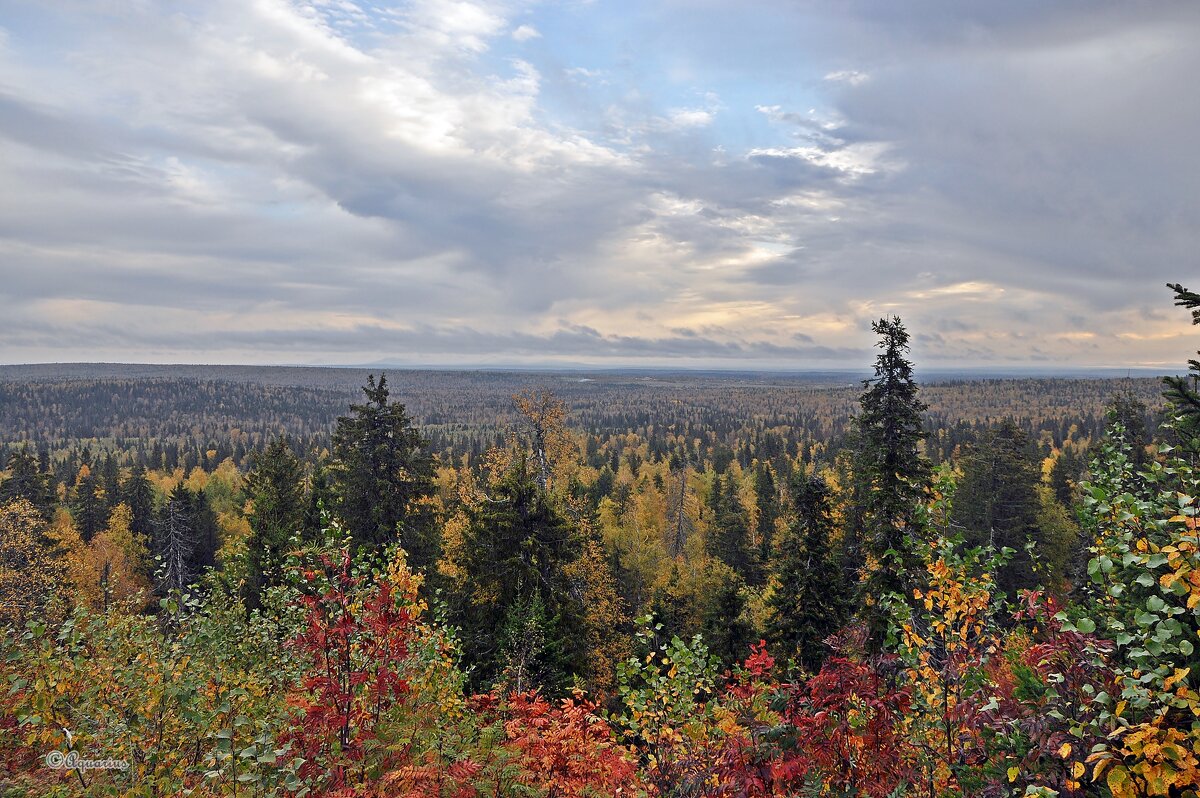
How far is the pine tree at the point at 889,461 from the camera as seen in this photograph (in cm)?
2069

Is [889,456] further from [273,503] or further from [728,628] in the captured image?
[273,503]

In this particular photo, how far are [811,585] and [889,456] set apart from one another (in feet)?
20.7

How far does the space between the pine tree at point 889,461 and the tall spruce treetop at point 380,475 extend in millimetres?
18273

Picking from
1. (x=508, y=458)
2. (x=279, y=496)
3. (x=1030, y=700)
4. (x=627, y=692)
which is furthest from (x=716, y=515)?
(x=1030, y=700)

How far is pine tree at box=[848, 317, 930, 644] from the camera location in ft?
67.9

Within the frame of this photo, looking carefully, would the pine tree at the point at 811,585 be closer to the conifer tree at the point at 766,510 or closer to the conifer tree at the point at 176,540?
the conifer tree at the point at 766,510

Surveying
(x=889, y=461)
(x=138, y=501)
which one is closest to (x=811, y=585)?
(x=889, y=461)

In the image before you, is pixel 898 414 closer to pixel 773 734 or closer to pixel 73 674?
pixel 773 734

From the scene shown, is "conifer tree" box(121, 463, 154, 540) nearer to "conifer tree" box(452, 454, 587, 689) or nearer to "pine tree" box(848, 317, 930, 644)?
"conifer tree" box(452, 454, 587, 689)

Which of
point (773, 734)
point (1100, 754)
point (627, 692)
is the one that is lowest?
point (627, 692)

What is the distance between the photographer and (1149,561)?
3.79m

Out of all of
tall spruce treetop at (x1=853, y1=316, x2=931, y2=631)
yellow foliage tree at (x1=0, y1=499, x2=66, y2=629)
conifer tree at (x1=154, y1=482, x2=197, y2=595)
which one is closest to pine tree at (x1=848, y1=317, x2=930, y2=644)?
tall spruce treetop at (x1=853, y1=316, x2=931, y2=631)

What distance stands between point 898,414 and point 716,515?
1581 inches

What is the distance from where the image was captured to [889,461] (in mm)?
21391
